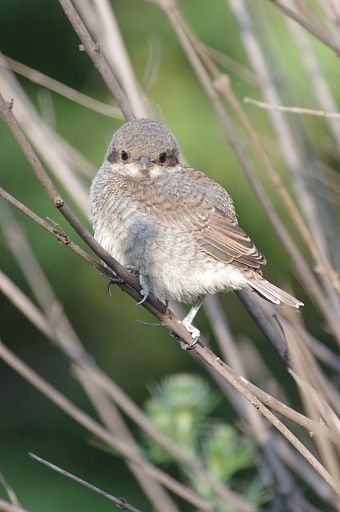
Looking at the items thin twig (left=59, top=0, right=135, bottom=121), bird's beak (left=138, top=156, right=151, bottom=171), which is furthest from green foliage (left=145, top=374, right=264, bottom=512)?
thin twig (left=59, top=0, right=135, bottom=121)

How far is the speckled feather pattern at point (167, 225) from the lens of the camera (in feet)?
9.63

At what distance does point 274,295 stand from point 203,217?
50cm

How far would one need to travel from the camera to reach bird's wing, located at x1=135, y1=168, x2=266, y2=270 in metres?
3.01

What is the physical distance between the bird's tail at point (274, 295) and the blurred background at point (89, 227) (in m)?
2.36

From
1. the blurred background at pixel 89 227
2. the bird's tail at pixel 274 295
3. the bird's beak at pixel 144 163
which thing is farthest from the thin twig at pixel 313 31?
the blurred background at pixel 89 227

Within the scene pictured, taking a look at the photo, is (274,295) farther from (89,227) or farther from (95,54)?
(89,227)

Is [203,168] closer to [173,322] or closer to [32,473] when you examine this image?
[32,473]

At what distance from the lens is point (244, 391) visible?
84.9 inches

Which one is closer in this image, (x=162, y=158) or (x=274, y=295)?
(x=274, y=295)

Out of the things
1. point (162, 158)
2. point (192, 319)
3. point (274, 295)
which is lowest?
point (192, 319)

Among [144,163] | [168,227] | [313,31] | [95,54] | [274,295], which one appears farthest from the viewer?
[144,163]

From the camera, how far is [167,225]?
120 inches

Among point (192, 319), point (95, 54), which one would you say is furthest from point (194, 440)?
point (95, 54)

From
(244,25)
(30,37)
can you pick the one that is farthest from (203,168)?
(244,25)
